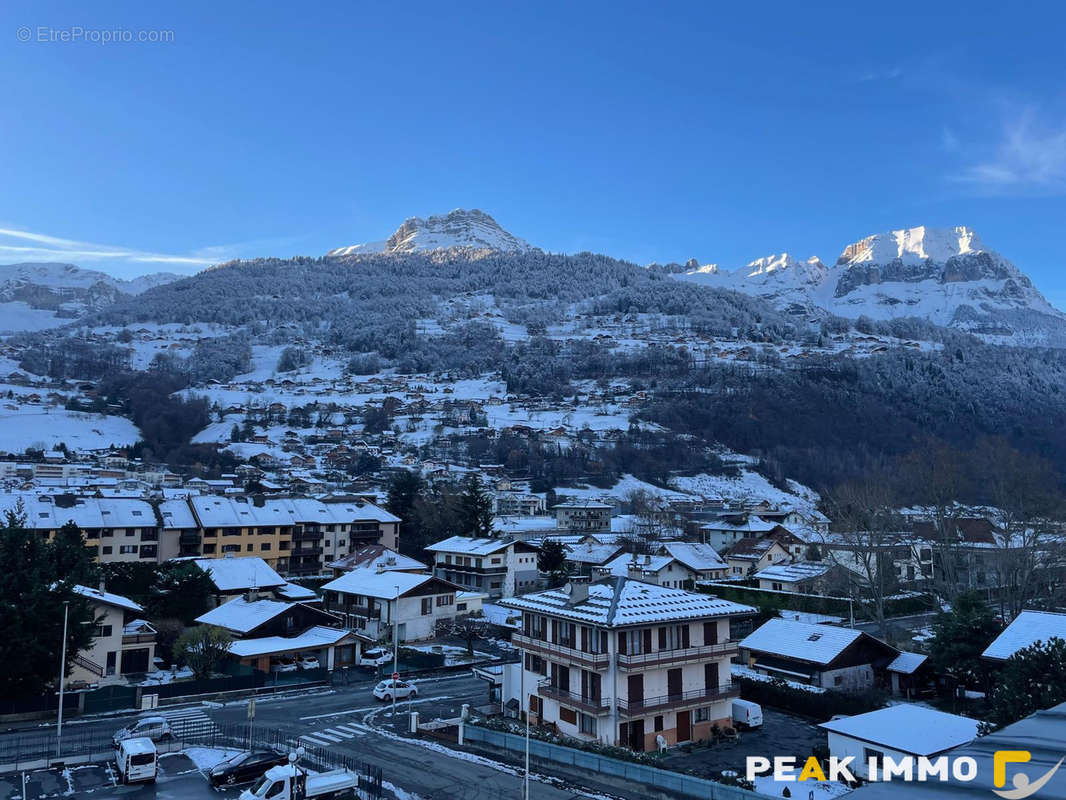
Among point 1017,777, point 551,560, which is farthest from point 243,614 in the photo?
point 1017,777

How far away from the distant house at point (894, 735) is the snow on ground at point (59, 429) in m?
119

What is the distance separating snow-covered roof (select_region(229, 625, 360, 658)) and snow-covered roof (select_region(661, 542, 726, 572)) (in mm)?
26859

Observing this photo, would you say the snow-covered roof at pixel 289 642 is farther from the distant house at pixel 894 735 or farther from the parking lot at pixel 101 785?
the distant house at pixel 894 735

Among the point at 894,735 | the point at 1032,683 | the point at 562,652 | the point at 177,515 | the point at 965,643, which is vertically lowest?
the point at 894,735

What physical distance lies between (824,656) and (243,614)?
91.3 ft

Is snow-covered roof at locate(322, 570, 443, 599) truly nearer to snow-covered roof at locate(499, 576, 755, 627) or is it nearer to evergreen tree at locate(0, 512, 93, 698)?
snow-covered roof at locate(499, 576, 755, 627)

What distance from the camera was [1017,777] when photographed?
9.17 feet

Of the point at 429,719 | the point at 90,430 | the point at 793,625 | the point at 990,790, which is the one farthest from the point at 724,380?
the point at 990,790

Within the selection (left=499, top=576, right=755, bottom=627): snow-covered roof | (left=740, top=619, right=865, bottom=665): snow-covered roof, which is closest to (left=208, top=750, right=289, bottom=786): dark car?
(left=499, top=576, right=755, bottom=627): snow-covered roof

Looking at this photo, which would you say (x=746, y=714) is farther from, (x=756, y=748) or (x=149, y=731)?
(x=149, y=731)

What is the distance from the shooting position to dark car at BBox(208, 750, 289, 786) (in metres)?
19.8

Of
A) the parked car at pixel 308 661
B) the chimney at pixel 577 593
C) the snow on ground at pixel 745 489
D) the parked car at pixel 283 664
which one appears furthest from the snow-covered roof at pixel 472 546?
the snow on ground at pixel 745 489

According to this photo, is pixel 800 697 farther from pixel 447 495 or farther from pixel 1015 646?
pixel 447 495

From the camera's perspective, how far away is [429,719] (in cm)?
2738
